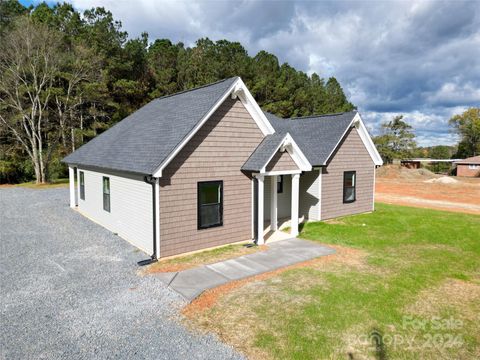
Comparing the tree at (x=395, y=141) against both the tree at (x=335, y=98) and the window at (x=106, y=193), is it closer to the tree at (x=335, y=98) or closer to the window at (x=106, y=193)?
the tree at (x=335, y=98)

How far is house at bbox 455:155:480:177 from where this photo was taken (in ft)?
157

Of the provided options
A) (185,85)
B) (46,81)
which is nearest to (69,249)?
(46,81)

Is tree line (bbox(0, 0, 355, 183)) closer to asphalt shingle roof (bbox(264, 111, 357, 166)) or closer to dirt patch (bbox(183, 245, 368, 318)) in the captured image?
asphalt shingle roof (bbox(264, 111, 357, 166))

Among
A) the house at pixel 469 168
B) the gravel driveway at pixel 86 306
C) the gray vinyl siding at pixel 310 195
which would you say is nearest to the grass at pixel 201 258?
the gravel driveway at pixel 86 306

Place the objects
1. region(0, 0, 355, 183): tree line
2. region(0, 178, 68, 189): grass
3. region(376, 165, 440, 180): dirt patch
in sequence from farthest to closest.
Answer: region(376, 165, 440, 180): dirt patch < region(0, 0, 355, 183): tree line < region(0, 178, 68, 189): grass

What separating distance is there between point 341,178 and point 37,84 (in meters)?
29.9

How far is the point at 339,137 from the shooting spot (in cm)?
1562

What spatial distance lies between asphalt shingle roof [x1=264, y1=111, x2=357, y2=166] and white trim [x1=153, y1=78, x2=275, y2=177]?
3.95 meters

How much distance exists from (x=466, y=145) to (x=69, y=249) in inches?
3061

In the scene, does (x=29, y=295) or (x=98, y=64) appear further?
(x=98, y=64)

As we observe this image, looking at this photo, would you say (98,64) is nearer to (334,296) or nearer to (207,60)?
(207,60)

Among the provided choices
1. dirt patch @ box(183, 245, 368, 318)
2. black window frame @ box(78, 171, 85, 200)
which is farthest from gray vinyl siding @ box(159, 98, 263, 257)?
black window frame @ box(78, 171, 85, 200)

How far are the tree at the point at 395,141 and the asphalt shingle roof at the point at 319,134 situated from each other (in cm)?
4145

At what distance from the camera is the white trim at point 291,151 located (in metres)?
11.0
